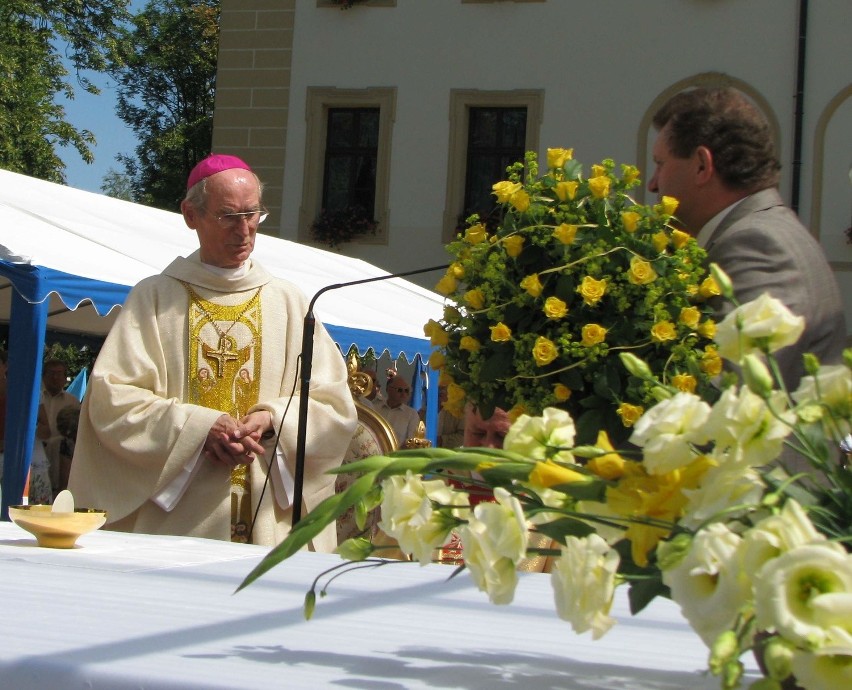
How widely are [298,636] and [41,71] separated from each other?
22058 mm

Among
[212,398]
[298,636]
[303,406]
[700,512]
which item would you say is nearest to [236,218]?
[212,398]

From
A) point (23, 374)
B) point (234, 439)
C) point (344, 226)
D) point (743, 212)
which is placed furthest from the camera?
point (344, 226)

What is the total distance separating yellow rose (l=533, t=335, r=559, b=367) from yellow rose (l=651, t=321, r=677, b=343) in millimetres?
145

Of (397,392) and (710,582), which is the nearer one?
(710,582)

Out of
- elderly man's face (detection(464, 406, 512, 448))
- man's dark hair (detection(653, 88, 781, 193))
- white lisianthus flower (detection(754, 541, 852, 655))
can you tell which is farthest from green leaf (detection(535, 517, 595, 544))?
elderly man's face (detection(464, 406, 512, 448))

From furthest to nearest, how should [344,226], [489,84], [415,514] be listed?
[344,226], [489,84], [415,514]

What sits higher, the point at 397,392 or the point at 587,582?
the point at 587,582

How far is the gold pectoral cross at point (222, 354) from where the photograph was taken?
13.0ft

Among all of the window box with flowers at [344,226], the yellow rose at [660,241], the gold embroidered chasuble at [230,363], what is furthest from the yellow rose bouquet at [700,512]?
the window box with flowers at [344,226]

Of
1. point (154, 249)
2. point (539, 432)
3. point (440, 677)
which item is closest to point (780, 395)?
point (539, 432)

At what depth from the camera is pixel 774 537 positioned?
33.4 inches

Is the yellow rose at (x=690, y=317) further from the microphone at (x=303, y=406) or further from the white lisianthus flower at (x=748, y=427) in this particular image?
the microphone at (x=303, y=406)

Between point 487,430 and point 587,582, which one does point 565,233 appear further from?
point 487,430

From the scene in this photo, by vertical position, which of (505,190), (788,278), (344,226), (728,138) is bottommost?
(788,278)
